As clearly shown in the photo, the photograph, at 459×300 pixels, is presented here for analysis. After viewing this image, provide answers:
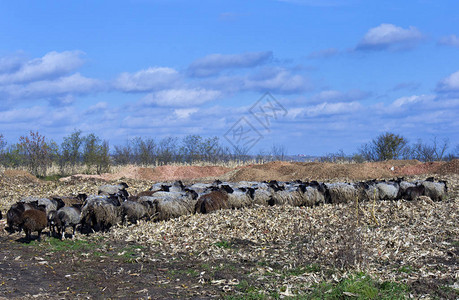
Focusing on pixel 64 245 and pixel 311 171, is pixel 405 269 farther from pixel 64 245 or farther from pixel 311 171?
pixel 311 171

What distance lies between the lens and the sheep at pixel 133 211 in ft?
41.4

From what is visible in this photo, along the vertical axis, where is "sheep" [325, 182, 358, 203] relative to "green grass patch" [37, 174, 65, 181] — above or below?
below

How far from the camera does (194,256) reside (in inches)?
367

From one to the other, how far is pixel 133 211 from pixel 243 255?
15.0ft

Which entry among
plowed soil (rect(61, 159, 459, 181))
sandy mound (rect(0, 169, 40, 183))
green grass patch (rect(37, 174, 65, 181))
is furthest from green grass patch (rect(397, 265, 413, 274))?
green grass patch (rect(37, 174, 65, 181))

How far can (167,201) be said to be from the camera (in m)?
13.3

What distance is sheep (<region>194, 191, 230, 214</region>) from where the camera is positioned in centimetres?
1374

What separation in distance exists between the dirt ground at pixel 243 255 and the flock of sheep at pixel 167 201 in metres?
0.43

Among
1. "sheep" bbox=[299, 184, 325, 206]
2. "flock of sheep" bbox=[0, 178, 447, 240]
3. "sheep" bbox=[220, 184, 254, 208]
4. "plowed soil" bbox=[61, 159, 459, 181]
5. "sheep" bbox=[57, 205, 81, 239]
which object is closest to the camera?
"sheep" bbox=[57, 205, 81, 239]

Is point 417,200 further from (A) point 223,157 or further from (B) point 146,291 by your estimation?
(A) point 223,157

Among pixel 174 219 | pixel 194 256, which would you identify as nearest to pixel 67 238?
pixel 174 219

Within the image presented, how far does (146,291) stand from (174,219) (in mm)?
5862

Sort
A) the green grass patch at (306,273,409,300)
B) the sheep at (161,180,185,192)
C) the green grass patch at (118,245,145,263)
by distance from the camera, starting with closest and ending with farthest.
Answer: the green grass patch at (306,273,409,300) < the green grass patch at (118,245,145,263) < the sheep at (161,180,185,192)

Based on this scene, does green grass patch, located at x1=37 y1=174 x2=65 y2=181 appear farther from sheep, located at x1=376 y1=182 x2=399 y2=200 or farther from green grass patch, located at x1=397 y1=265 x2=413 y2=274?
green grass patch, located at x1=397 y1=265 x2=413 y2=274
